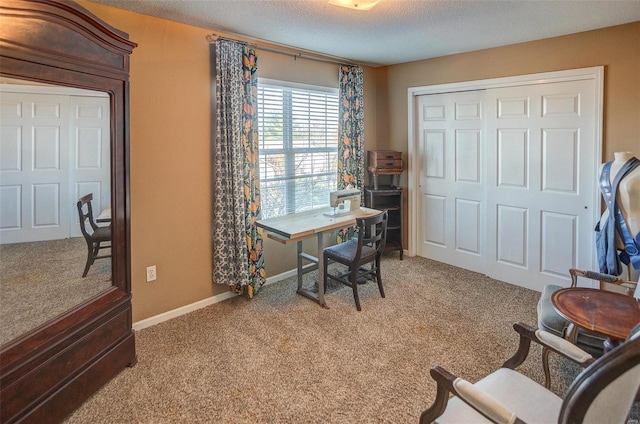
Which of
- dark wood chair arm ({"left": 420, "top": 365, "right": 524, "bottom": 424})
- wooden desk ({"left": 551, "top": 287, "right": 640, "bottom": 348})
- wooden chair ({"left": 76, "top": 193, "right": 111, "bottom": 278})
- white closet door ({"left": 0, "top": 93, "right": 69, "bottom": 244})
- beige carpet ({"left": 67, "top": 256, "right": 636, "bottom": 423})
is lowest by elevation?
beige carpet ({"left": 67, "top": 256, "right": 636, "bottom": 423})

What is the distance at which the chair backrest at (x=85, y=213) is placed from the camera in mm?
2066

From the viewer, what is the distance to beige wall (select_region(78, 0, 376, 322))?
2.70 m

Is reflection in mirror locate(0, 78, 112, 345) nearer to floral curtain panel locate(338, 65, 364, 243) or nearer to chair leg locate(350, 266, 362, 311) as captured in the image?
chair leg locate(350, 266, 362, 311)

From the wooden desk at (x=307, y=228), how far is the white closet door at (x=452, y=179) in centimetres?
109

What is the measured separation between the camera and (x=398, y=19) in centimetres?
277

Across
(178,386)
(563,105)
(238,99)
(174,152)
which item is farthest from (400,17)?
(178,386)

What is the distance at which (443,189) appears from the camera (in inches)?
170

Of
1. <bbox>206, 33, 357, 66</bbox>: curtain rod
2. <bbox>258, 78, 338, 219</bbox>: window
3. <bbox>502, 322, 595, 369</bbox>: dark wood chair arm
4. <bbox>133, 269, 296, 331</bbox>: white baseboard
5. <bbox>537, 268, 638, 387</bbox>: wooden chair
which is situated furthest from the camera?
<bbox>258, 78, 338, 219</bbox>: window

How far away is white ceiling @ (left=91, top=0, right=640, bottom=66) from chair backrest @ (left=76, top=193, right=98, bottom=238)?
1357 mm

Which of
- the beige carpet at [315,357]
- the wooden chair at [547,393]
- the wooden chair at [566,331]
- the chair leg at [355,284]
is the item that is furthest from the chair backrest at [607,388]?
the chair leg at [355,284]

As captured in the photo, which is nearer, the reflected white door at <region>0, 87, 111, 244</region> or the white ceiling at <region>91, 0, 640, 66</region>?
the reflected white door at <region>0, 87, 111, 244</region>

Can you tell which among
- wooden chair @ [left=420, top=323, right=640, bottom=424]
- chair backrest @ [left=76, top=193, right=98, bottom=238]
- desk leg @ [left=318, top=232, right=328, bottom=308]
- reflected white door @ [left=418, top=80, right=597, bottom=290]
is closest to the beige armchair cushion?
wooden chair @ [left=420, top=323, right=640, bottom=424]

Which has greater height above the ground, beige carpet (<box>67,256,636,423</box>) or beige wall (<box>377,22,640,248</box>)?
beige wall (<box>377,22,640,248</box>)

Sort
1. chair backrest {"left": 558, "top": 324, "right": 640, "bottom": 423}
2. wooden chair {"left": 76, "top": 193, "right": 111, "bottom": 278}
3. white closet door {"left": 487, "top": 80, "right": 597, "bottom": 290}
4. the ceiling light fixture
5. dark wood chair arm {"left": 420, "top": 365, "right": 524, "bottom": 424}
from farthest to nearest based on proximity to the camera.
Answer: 1. white closet door {"left": 487, "top": 80, "right": 597, "bottom": 290}
2. the ceiling light fixture
3. wooden chair {"left": 76, "top": 193, "right": 111, "bottom": 278}
4. dark wood chair arm {"left": 420, "top": 365, "right": 524, "bottom": 424}
5. chair backrest {"left": 558, "top": 324, "right": 640, "bottom": 423}
